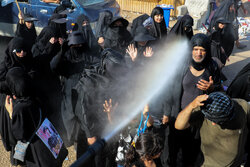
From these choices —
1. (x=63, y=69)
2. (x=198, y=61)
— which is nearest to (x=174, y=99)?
(x=198, y=61)

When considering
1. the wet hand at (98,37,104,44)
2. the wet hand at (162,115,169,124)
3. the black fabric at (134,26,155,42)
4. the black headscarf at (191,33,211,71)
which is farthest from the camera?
the wet hand at (98,37,104,44)

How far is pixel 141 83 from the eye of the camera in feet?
10.8

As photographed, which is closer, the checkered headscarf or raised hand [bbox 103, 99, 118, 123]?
the checkered headscarf

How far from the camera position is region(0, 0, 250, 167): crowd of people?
229 cm

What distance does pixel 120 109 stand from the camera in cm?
295

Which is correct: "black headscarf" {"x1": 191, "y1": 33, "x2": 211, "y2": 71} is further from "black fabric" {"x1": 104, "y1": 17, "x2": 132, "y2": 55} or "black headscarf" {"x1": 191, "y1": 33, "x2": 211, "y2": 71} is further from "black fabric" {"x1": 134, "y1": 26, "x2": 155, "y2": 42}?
"black fabric" {"x1": 104, "y1": 17, "x2": 132, "y2": 55}

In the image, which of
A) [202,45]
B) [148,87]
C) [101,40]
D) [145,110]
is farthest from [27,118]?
[101,40]

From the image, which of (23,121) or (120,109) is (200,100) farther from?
(23,121)

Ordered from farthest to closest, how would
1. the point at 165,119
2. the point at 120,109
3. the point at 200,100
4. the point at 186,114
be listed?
the point at 165,119 < the point at 120,109 < the point at 186,114 < the point at 200,100

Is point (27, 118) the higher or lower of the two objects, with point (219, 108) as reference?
lower

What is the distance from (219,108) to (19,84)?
82.7 inches

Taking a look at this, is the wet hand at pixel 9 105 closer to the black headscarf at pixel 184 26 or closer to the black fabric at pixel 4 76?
the black fabric at pixel 4 76

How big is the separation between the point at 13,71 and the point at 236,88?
9.25ft

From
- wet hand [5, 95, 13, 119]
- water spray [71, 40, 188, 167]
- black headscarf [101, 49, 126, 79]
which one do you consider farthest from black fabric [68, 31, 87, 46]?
wet hand [5, 95, 13, 119]
